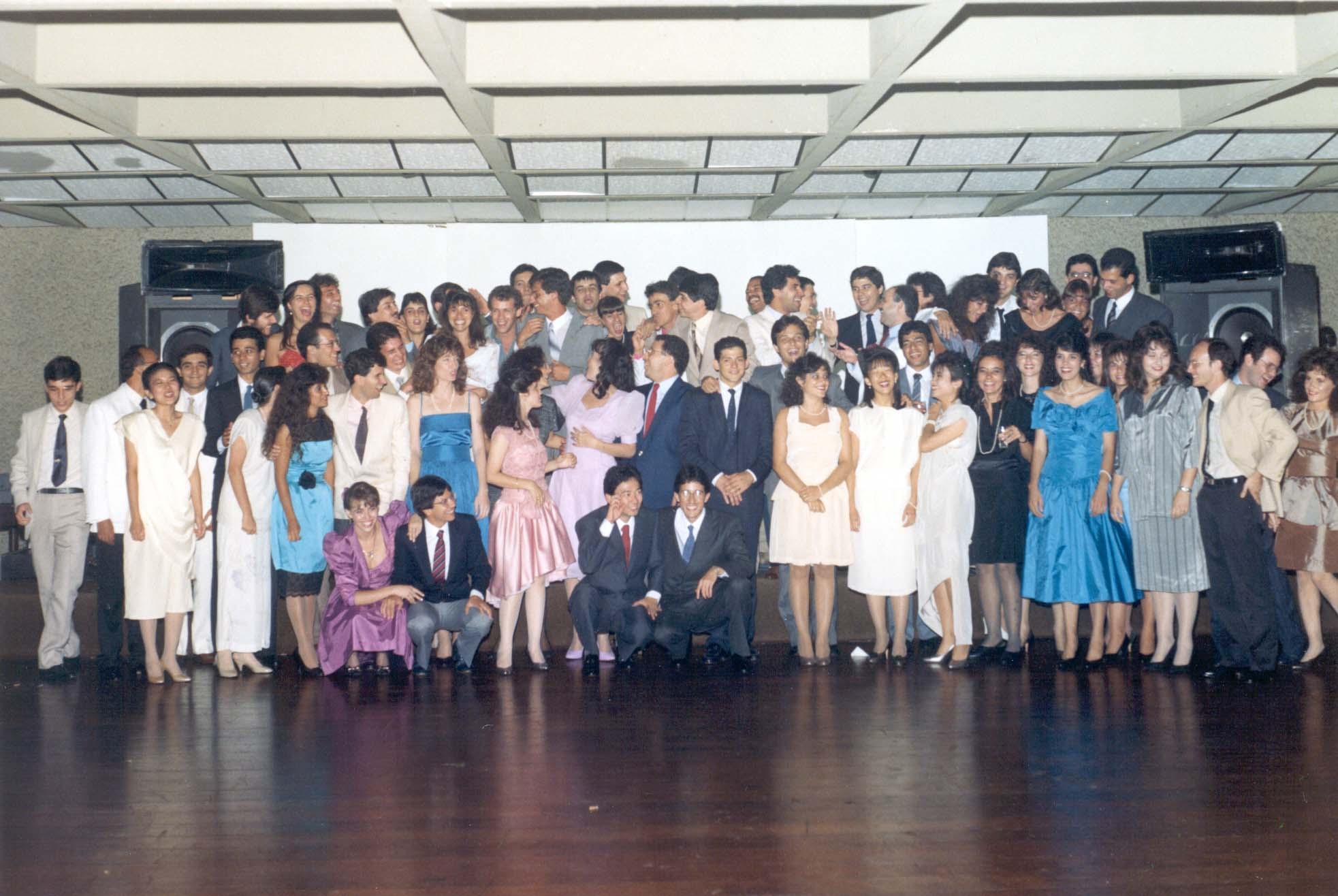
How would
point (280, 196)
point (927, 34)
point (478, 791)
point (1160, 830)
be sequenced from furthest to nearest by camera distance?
point (280, 196), point (927, 34), point (478, 791), point (1160, 830)

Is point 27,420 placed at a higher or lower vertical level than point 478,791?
higher

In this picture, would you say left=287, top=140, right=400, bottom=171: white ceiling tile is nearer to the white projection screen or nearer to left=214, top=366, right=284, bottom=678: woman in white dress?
the white projection screen

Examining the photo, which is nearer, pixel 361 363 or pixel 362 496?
pixel 362 496

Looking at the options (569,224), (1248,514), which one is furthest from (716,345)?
(569,224)

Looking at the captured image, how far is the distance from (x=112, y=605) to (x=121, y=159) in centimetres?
321

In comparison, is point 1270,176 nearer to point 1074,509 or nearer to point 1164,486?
point 1164,486

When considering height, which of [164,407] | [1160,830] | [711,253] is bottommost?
[1160,830]

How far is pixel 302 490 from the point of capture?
5801mm

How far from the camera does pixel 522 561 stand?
18.8 feet

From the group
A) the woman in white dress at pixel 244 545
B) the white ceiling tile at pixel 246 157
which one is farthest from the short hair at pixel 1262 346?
the white ceiling tile at pixel 246 157

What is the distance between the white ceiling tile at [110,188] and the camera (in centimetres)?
812

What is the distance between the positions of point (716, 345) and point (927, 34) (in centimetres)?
173

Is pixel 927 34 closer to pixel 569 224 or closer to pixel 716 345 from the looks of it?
pixel 716 345

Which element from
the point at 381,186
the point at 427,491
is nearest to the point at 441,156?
the point at 381,186
